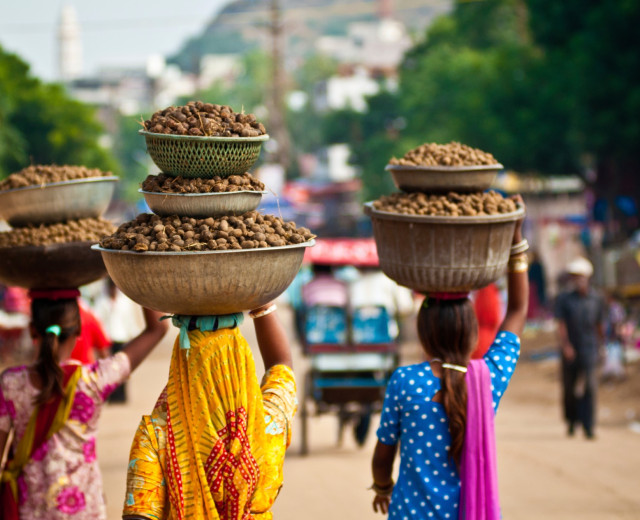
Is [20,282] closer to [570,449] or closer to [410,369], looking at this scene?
[410,369]

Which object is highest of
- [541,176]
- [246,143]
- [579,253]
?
[246,143]

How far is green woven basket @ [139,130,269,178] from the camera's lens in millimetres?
2854

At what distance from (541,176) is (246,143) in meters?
27.7

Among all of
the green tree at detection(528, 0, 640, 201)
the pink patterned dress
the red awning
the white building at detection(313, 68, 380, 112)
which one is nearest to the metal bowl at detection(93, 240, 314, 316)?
the pink patterned dress

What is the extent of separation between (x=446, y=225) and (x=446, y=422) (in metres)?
0.76

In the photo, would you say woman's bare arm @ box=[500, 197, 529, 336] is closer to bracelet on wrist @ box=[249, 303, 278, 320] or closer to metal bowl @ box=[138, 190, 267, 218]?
bracelet on wrist @ box=[249, 303, 278, 320]

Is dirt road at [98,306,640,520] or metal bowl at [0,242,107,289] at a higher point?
metal bowl at [0,242,107,289]

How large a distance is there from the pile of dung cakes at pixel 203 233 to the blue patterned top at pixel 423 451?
78cm

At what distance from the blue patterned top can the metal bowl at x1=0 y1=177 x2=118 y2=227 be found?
163cm

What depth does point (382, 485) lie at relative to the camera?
3.69 metres

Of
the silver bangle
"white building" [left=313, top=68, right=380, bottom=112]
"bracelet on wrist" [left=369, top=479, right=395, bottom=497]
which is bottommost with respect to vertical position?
"bracelet on wrist" [left=369, top=479, right=395, bottom=497]

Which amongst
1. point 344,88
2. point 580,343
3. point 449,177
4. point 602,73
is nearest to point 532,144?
point 602,73

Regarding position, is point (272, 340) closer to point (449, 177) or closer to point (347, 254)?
point (449, 177)

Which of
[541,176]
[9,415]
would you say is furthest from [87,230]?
[541,176]
